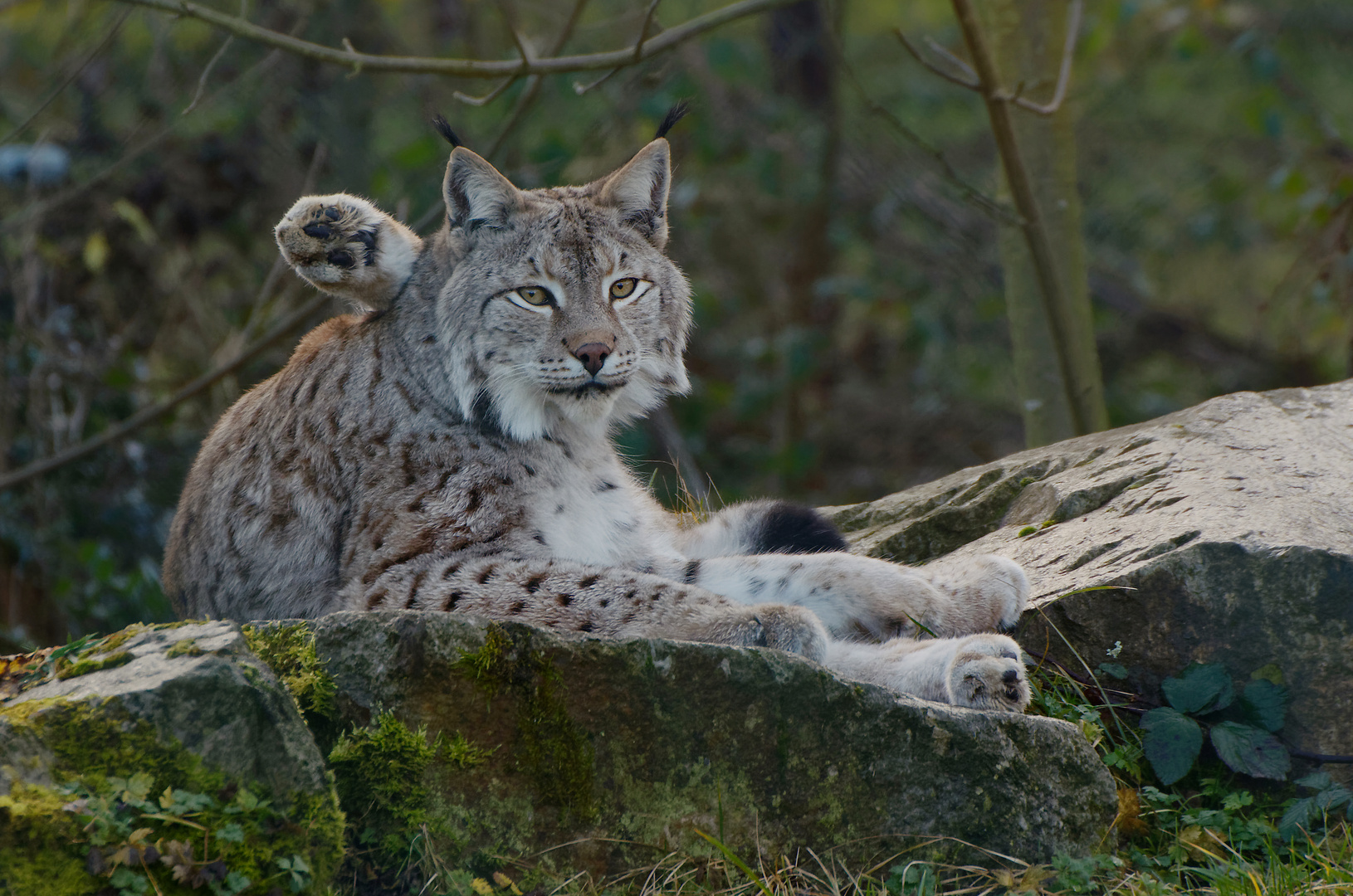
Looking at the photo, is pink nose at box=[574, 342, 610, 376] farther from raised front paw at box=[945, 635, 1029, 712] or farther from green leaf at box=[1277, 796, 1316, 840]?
green leaf at box=[1277, 796, 1316, 840]

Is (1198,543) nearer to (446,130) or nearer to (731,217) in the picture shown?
(446,130)

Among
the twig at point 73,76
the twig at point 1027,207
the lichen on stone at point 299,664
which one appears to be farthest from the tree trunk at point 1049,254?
the lichen on stone at point 299,664

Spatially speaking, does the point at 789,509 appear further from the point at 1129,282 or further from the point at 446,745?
the point at 1129,282

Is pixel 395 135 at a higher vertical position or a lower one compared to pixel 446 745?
higher

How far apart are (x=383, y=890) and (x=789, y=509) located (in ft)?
6.64

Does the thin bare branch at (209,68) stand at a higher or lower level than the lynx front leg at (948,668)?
higher

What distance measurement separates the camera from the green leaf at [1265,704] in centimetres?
297

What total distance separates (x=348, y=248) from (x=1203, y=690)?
2780 mm

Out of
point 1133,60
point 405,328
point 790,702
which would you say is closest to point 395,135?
point 1133,60

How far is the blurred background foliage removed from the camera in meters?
7.18

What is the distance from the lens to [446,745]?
8.38 ft

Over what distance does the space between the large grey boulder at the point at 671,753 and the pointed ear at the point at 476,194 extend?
5.44 ft

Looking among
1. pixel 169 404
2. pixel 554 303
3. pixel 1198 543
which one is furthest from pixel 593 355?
pixel 169 404

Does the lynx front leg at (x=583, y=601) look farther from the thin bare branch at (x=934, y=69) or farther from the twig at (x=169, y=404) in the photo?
the twig at (x=169, y=404)
